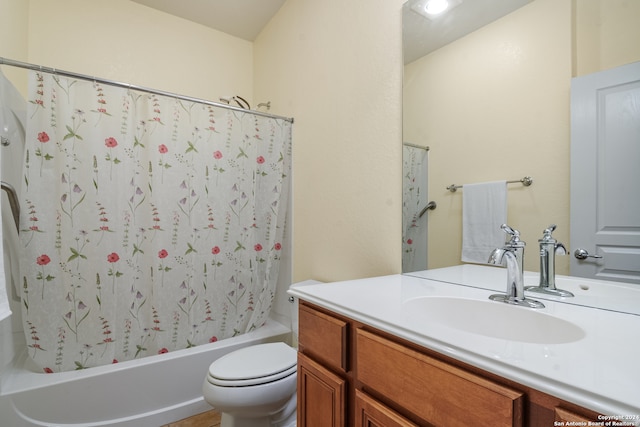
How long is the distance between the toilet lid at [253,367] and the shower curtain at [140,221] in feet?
1.73

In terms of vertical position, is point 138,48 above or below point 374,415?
above

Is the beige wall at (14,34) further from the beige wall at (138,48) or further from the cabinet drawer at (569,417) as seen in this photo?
the cabinet drawer at (569,417)

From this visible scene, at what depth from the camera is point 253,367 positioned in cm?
131

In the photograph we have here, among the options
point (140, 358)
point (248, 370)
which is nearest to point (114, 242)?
point (140, 358)

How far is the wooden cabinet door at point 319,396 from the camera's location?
2.61 feet

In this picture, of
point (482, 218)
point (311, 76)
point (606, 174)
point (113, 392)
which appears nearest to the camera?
point (606, 174)

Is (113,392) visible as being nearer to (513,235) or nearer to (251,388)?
(251,388)

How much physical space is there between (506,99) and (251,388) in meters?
1.45

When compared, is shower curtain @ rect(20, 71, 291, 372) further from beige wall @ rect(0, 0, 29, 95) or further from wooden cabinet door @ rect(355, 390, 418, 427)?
wooden cabinet door @ rect(355, 390, 418, 427)

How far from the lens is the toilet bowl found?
47.3 inches

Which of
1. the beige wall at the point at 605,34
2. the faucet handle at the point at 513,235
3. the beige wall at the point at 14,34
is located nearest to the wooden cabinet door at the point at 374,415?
the faucet handle at the point at 513,235

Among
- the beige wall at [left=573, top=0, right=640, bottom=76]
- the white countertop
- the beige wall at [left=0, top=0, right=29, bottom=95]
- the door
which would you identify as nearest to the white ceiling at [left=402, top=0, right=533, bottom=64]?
the beige wall at [left=573, top=0, right=640, bottom=76]

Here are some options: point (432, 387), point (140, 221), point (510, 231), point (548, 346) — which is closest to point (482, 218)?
point (510, 231)

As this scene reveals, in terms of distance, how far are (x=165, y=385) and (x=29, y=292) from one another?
0.79 meters
